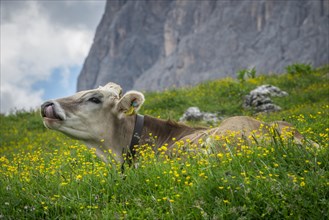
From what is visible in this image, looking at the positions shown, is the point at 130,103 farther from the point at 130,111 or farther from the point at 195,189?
the point at 195,189

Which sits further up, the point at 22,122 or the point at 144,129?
the point at 144,129

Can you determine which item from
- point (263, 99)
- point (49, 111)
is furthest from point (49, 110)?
point (263, 99)

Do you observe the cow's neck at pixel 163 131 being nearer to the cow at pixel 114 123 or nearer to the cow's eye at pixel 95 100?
the cow at pixel 114 123

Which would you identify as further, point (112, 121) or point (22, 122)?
point (22, 122)

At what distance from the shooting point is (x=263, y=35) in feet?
495

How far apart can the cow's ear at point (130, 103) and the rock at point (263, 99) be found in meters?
10.9

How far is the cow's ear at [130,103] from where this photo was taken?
8219 mm

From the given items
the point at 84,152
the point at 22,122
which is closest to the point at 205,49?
the point at 22,122

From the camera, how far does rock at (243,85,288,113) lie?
18562 mm

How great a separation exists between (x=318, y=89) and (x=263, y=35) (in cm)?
13527

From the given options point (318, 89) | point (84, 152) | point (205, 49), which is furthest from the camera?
point (205, 49)

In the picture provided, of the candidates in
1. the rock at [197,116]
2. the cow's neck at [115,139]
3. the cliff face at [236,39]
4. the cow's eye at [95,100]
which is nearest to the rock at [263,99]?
the rock at [197,116]

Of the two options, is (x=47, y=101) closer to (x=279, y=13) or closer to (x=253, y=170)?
(x=253, y=170)

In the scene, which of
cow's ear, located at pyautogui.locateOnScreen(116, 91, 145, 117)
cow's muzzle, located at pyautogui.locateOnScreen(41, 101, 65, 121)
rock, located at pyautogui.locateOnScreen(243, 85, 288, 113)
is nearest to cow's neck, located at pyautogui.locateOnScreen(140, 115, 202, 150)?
cow's ear, located at pyautogui.locateOnScreen(116, 91, 145, 117)
